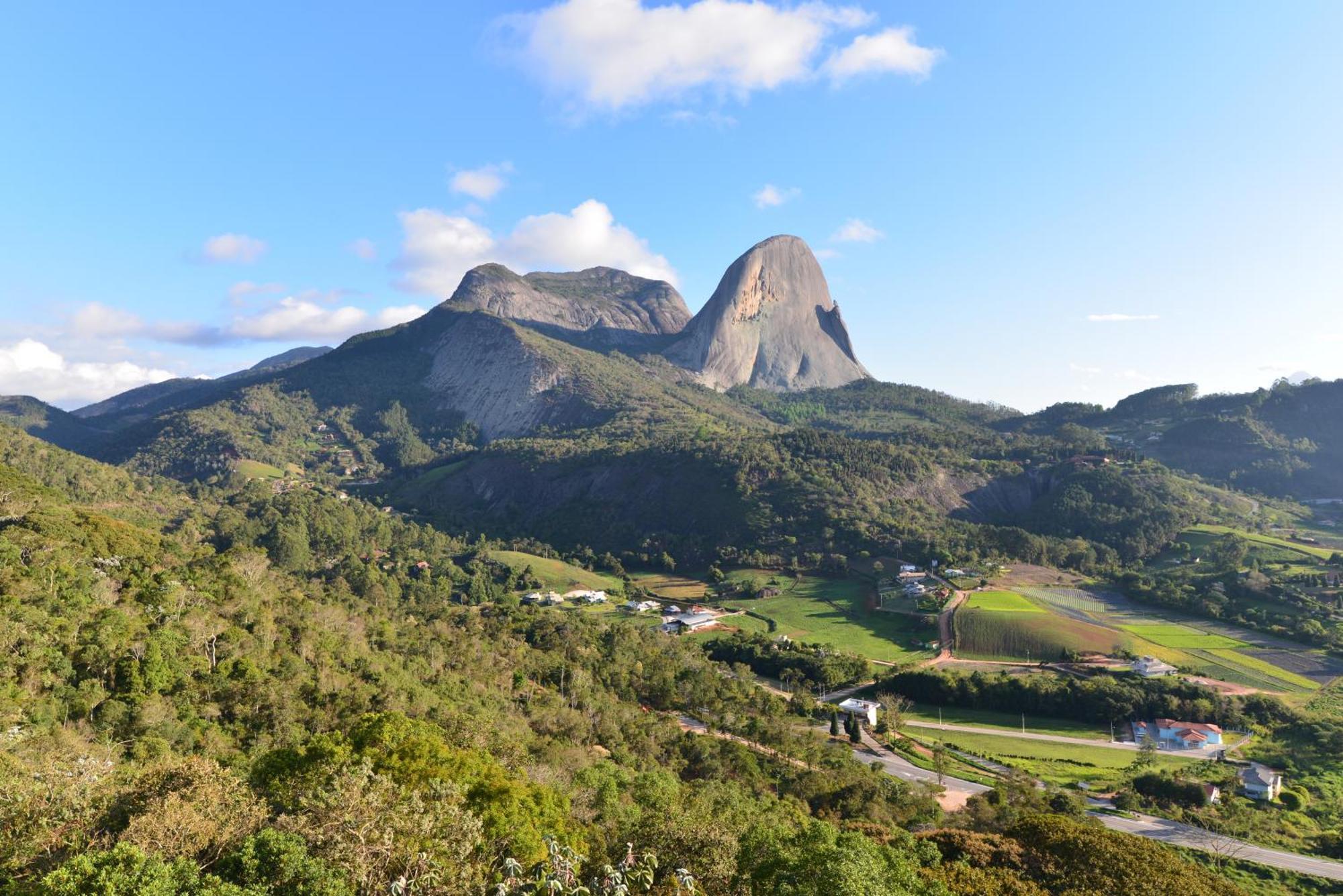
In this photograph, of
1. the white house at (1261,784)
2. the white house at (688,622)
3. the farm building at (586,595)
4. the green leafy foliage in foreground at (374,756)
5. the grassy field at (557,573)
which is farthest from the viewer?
the grassy field at (557,573)

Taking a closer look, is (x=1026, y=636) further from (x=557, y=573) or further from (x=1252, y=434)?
(x=1252, y=434)

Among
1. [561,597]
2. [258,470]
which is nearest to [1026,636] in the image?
[561,597]

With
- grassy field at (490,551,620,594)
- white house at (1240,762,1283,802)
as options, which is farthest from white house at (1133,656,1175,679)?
grassy field at (490,551,620,594)

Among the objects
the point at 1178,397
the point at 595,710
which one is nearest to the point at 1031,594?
the point at 595,710

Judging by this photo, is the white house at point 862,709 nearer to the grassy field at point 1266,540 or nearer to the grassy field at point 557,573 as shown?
the grassy field at point 557,573

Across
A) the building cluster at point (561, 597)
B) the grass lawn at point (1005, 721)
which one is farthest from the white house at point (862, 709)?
the building cluster at point (561, 597)

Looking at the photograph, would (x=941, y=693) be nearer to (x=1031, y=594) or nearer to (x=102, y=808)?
(x=1031, y=594)
